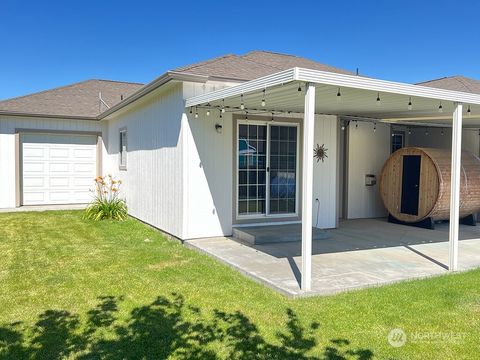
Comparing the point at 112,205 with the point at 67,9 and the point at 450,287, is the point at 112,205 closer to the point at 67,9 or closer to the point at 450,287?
the point at 67,9

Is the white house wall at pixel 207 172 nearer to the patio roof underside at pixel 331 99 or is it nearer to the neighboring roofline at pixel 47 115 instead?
the patio roof underside at pixel 331 99

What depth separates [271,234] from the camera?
24.4ft

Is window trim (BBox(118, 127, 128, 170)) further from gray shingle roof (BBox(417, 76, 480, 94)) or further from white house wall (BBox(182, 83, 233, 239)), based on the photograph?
gray shingle roof (BBox(417, 76, 480, 94))

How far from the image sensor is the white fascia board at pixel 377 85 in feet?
14.7

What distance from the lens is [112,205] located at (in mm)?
10633

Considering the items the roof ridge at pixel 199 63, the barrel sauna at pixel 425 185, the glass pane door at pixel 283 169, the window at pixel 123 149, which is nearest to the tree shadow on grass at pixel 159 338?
the glass pane door at pixel 283 169

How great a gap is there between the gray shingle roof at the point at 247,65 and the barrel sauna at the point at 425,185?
309 centimetres

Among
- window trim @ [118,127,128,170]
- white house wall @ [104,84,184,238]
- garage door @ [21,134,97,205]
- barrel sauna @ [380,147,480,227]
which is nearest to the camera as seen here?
white house wall @ [104,84,184,238]

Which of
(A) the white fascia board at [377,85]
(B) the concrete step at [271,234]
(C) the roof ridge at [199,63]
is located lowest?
(B) the concrete step at [271,234]

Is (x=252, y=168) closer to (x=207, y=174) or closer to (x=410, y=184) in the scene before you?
(x=207, y=174)

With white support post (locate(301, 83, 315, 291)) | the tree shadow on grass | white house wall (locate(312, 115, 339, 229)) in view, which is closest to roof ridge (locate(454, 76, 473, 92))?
white house wall (locate(312, 115, 339, 229))

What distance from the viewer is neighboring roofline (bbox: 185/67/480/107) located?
4.45m

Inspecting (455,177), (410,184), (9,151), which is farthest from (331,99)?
(9,151)

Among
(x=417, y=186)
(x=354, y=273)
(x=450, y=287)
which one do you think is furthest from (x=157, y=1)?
(x=450, y=287)
